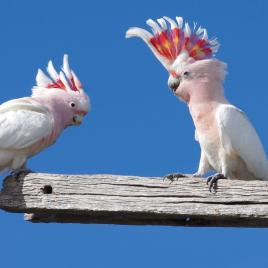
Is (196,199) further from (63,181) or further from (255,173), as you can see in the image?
(255,173)

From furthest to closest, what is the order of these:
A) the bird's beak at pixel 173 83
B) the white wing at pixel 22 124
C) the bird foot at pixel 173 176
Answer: the bird's beak at pixel 173 83 → the white wing at pixel 22 124 → the bird foot at pixel 173 176

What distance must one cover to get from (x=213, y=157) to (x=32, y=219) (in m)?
1.50

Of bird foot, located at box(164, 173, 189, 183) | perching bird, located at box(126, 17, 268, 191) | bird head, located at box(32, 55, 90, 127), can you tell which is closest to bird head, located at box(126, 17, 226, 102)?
perching bird, located at box(126, 17, 268, 191)

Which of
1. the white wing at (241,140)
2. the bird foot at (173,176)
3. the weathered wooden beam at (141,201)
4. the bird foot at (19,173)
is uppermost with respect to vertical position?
the white wing at (241,140)

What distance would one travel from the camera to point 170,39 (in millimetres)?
4934

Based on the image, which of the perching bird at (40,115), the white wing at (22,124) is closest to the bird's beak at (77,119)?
the perching bird at (40,115)

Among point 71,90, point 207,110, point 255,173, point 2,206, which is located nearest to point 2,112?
point 71,90

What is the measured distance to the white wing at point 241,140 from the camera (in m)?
4.71

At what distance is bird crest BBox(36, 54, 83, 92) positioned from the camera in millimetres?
5332

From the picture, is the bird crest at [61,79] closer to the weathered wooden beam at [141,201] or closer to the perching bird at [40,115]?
the perching bird at [40,115]

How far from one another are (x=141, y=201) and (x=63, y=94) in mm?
1842

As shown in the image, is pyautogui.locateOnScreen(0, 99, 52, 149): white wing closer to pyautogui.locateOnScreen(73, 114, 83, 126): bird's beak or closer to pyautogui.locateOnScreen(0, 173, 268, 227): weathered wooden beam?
pyautogui.locateOnScreen(73, 114, 83, 126): bird's beak

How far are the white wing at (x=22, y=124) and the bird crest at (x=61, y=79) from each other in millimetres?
496

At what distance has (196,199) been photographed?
365 cm
